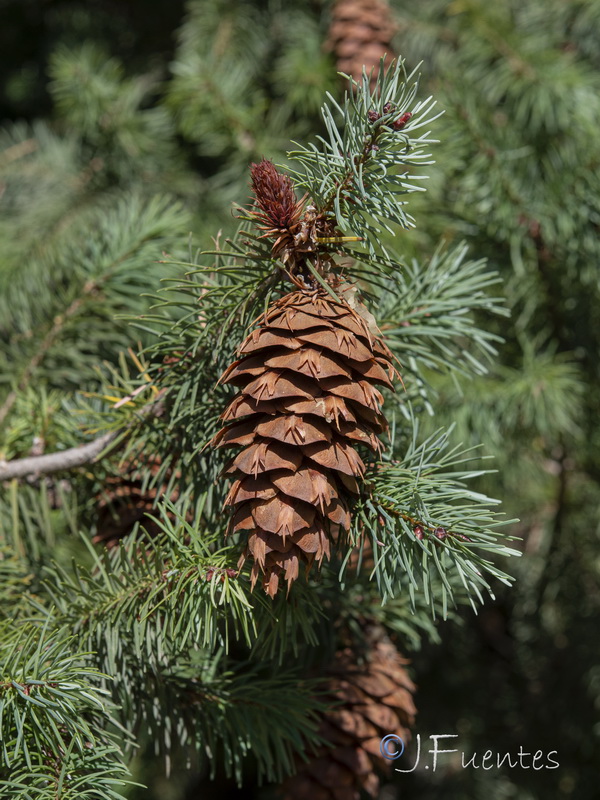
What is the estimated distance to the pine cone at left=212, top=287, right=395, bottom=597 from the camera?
0.40 metres

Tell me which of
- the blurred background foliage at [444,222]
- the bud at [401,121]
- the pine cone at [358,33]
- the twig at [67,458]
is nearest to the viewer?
the bud at [401,121]

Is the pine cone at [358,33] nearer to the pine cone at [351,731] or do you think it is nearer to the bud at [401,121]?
the bud at [401,121]

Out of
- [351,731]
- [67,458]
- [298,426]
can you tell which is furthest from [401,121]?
[351,731]

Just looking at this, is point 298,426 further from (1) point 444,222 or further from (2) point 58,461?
(1) point 444,222

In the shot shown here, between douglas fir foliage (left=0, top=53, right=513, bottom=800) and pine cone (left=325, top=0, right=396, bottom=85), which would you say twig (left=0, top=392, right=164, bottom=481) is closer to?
douglas fir foliage (left=0, top=53, right=513, bottom=800)

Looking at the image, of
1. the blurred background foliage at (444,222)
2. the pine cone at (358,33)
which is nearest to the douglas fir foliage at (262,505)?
the blurred background foliage at (444,222)

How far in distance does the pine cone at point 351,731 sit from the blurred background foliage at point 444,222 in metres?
0.25

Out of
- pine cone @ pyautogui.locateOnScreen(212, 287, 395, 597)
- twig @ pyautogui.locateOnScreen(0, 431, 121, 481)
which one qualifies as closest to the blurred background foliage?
twig @ pyautogui.locateOnScreen(0, 431, 121, 481)

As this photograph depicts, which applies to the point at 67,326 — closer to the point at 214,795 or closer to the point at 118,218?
the point at 118,218

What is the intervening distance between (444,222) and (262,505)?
502 mm

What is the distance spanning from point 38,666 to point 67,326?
14.0 inches

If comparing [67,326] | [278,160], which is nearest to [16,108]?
[278,160]

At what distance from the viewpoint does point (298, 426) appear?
400 millimetres

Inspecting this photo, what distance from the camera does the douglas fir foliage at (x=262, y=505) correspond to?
41 centimetres
